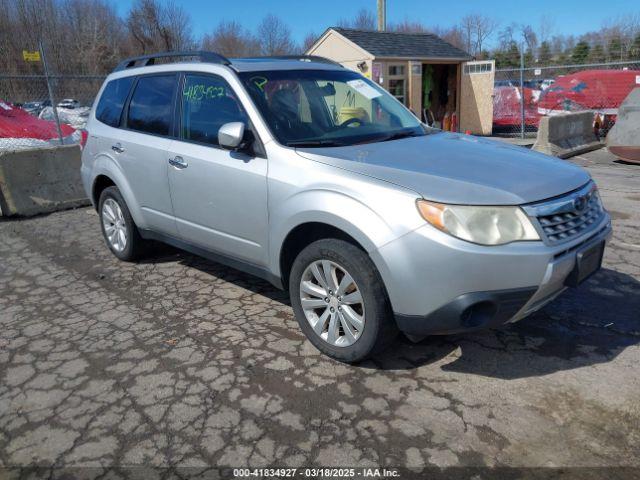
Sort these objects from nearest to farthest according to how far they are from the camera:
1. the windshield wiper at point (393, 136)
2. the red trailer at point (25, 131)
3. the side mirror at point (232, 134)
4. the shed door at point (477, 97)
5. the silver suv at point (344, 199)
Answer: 1. the silver suv at point (344, 199)
2. the side mirror at point (232, 134)
3. the windshield wiper at point (393, 136)
4. the red trailer at point (25, 131)
5. the shed door at point (477, 97)

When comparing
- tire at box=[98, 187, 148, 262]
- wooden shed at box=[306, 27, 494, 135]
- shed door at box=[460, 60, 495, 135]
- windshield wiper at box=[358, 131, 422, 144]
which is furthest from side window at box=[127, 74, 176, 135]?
shed door at box=[460, 60, 495, 135]

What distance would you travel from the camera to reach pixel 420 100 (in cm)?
1661

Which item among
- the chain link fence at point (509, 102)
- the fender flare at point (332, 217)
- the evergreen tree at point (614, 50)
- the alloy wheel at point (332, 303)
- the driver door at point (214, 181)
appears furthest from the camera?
the evergreen tree at point (614, 50)

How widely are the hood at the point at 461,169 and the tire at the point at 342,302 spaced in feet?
1.63

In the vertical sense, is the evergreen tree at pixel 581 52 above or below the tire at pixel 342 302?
above

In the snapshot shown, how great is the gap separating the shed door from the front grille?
15.0m

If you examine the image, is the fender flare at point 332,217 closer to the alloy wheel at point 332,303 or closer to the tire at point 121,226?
the alloy wheel at point 332,303

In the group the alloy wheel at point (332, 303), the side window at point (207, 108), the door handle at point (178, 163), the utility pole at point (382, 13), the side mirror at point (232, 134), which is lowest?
the alloy wheel at point (332, 303)

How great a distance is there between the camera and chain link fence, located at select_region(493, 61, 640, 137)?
14.1 m

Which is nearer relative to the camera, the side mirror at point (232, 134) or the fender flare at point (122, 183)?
the side mirror at point (232, 134)

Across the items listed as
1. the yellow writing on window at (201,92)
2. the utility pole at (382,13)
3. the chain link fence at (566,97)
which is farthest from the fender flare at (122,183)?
the utility pole at (382,13)

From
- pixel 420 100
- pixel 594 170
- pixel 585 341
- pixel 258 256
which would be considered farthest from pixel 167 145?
pixel 420 100

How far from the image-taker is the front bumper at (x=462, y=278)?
264 cm

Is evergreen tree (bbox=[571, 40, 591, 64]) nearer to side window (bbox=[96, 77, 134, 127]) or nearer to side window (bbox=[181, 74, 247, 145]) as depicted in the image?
side window (bbox=[96, 77, 134, 127])
